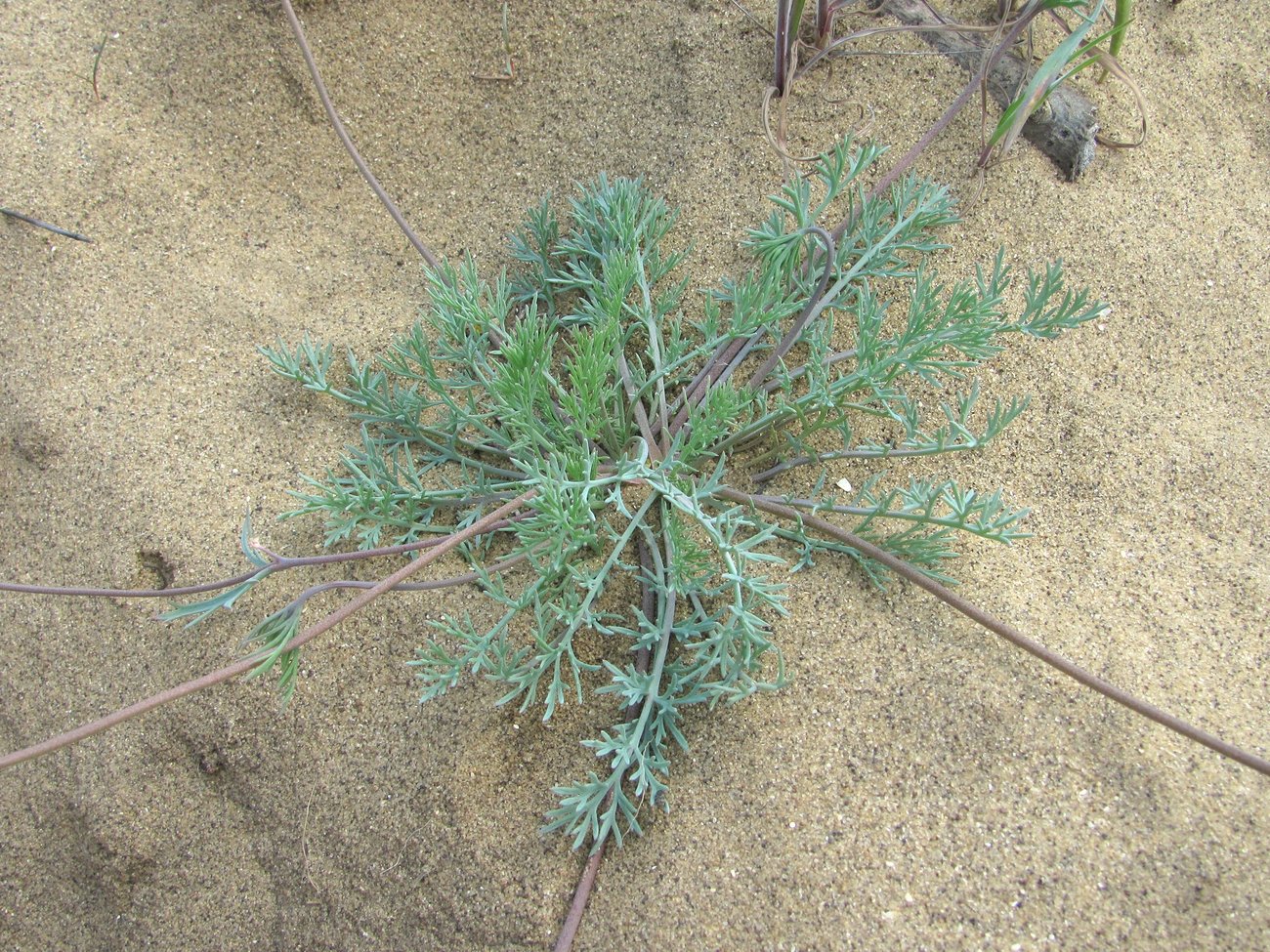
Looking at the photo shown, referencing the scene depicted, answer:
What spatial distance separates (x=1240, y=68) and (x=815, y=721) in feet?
7.03

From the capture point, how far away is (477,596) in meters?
1.79

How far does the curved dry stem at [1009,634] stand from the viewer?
131cm

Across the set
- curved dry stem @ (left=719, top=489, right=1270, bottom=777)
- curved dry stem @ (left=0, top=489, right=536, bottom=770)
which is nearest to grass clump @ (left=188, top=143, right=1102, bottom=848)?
curved dry stem @ (left=719, top=489, right=1270, bottom=777)

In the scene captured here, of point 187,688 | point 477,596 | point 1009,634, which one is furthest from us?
point 477,596

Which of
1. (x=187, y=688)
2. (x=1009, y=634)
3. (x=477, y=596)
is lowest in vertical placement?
(x=477, y=596)

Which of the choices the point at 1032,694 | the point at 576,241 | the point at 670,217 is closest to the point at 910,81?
the point at 670,217

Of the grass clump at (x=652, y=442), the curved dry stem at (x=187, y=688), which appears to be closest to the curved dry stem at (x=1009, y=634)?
the grass clump at (x=652, y=442)

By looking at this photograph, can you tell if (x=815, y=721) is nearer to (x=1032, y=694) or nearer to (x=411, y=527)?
(x=1032, y=694)

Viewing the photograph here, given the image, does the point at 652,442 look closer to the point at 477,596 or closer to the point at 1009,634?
the point at 477,596

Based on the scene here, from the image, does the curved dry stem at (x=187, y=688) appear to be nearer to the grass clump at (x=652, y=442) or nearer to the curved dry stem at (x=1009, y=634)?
the grass clump at (x=652, y=442)

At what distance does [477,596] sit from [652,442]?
1.53 feet

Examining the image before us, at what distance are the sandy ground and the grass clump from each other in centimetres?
12

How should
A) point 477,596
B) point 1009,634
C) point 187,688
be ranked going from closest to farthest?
point 187,688 → point 1009,634 → point 477,596

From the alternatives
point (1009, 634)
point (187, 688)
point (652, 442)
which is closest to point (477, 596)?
point (652, 442)
